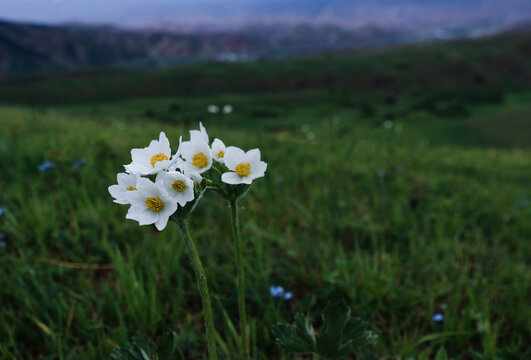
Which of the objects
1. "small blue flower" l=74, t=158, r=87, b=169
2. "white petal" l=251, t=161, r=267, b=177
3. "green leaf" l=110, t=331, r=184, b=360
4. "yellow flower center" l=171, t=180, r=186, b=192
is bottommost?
"green leaf" l=110, t=331, r=184, b=360

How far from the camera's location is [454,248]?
325cm

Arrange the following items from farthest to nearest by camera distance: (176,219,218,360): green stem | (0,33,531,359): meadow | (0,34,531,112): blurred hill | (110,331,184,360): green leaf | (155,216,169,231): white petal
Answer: (0,34,531,112): blurred hill < (0,33,531,359): meadow < (110,331,184,360): green leaf < (176,219,218,360): green stem < (155,216,169,231): white petal

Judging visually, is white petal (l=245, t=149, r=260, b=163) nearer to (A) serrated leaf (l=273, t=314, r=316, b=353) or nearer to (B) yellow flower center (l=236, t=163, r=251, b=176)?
(B) yellow flower center (l=236, t=163, r=251, b=176)

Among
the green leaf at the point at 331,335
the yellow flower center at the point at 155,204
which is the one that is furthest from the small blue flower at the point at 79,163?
the green leaf at the point at 331,335

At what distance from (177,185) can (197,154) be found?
0.20m

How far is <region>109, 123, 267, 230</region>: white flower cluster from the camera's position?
1209mm

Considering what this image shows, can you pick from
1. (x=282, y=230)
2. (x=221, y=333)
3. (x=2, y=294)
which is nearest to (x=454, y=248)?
(x=282, y=230)

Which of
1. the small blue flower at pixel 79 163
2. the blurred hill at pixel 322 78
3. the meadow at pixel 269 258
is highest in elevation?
the blurred hill at pixel 322 78

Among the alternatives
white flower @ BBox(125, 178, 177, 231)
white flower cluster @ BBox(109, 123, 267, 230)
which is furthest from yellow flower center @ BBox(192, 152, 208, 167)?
white flower @ BBox(125, 178, 177, 231)

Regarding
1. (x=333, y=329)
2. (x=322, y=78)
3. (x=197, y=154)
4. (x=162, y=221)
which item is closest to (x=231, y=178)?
(x=197, y=154)

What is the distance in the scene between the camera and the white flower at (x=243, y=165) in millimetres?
1349

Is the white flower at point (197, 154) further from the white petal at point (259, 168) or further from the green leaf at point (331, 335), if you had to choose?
the green leaf at point (331, 335)

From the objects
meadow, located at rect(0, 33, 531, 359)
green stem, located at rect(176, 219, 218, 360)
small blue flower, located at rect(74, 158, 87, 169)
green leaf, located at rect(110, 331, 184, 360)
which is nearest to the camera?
green stem, located at rect(176, 219, 218, 360)

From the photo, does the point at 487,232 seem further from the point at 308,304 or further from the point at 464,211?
the point at 308,304
